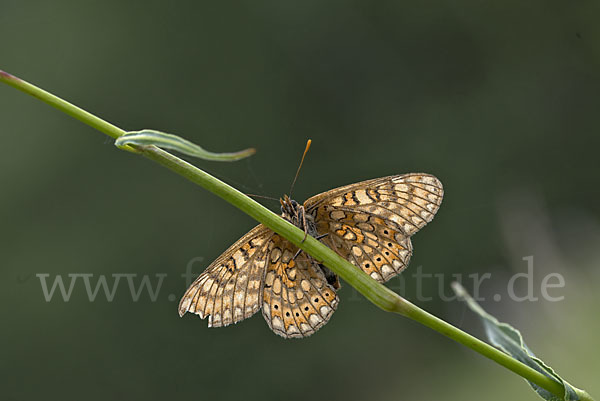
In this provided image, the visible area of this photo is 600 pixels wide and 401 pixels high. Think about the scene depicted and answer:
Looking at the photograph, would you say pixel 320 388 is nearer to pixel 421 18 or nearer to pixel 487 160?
pixel 487 160

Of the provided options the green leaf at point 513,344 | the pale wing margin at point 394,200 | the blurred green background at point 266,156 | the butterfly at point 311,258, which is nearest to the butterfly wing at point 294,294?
the butterfly at point 311,258

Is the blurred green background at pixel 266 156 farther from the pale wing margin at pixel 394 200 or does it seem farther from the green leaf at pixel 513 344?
the green leaf at pixel 513 344

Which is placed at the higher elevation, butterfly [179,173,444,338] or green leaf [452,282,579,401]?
butterfly [179,173,444,338]

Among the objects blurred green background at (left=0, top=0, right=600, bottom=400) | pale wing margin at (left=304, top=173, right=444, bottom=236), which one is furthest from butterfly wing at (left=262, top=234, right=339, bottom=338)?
blurred green background at (left=0, top=0, right=600, bottom=400)

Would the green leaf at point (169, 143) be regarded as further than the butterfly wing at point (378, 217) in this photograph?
No

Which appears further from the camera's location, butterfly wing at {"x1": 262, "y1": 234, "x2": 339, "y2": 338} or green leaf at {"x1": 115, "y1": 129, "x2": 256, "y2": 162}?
butterfly wing at {"x1": 262, "y1": 234, "x2": 339, "y2": 338}

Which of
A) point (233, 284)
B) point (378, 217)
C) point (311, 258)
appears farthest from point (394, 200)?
point (233, 284)

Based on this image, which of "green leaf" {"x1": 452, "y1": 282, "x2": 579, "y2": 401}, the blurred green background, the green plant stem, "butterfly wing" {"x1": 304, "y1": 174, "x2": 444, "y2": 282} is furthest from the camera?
the blurred green background

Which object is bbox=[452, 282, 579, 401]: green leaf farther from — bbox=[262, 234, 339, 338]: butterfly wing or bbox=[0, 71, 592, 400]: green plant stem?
bbox=[262, 234, 339, 338]: butterfly wing

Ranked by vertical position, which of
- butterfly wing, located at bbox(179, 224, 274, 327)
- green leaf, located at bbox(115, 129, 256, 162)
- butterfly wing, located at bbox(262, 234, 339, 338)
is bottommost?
butterfly wing, located at bbox(262, 234, 339, 338)
